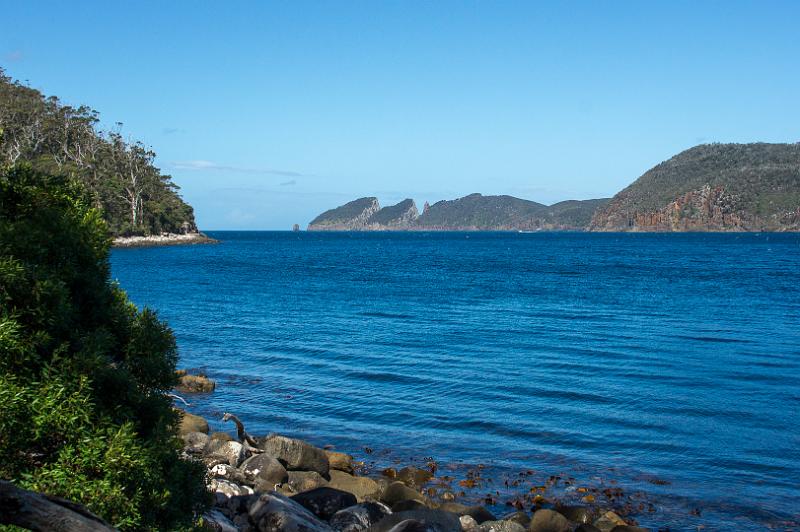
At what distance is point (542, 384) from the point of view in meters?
26.1

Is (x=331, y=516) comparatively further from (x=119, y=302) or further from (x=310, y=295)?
(x=310, y=295)

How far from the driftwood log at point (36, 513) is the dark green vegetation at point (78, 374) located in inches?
78.5

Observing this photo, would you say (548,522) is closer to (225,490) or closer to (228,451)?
(225,490)

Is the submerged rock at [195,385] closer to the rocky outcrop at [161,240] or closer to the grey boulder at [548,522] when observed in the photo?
the grey boulder at [548,522]

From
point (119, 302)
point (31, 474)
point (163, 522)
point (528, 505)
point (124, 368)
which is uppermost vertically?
point (119, 302)

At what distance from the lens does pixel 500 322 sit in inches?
1682

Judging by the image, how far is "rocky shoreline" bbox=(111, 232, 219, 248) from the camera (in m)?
140

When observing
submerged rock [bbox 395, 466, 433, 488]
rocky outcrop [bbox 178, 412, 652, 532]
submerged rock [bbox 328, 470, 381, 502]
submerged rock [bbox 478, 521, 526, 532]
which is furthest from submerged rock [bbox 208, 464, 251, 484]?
submerged rock [bbox 478, 521, 526, 532]

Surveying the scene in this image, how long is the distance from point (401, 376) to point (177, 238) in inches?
5772

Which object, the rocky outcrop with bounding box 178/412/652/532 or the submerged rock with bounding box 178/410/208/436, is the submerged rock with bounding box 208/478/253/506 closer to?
the rocky outcrop with bounding box 178/412/652/532

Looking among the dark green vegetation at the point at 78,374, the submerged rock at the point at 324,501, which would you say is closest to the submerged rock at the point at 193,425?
the submerged rock at the point at 324,501

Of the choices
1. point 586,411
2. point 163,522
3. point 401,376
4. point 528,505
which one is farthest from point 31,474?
point 401,376

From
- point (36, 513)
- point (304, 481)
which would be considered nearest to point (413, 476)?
point (304, 481)

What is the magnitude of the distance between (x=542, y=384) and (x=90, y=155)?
5285 inches
